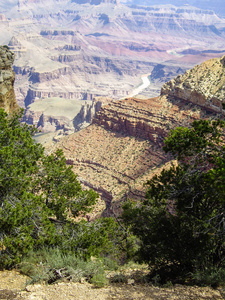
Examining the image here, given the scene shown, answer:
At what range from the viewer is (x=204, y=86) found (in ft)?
166

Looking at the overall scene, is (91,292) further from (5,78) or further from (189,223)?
(5,78)

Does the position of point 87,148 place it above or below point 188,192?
below

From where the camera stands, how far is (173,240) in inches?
634

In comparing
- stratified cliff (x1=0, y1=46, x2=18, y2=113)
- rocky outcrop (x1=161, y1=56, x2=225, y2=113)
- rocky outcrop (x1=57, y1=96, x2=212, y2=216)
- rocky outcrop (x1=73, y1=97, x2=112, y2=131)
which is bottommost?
rocky outcrop (x1=73, y1=97, x2=112, y2=131)

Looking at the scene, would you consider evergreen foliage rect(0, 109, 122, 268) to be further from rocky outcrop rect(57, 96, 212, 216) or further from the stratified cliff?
rocky outcrop rect(57, 96, 212, 216)

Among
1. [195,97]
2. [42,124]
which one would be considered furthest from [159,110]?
[42,124]

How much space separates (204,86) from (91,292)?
43.0 m

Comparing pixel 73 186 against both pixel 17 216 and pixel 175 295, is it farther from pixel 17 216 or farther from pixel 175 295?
pixel 175 295

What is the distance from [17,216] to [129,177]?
33.4 meters

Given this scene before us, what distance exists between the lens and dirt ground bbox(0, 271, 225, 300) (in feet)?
40.4

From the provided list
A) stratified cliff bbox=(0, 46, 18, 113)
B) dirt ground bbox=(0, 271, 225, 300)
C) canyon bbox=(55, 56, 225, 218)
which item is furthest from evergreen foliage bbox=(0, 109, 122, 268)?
canyon bbox=(55, 56, 225, 218)

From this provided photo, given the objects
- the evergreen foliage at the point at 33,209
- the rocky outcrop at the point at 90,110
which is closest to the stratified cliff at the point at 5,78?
the evergreen foliage at the point at 33,209

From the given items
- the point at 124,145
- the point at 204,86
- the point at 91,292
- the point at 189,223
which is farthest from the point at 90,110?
the point at 91,292

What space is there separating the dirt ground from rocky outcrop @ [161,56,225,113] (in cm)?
3636
